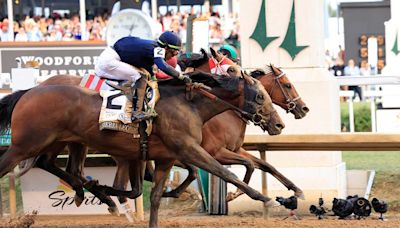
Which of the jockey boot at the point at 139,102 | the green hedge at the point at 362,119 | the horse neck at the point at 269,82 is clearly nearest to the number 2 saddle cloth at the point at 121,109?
the jockey boot at the point at 139,102

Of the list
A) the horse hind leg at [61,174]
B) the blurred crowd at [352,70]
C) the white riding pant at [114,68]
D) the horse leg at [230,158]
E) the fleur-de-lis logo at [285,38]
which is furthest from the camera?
the blurred crowd at [352,70]

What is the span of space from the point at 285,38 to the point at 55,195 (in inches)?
136

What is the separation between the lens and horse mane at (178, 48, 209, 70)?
11031mm

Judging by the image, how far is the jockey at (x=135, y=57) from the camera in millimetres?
9250

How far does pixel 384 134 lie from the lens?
10781mm

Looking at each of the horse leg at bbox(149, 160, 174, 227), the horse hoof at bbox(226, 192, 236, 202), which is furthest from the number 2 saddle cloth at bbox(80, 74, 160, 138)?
the horse hoof at bbox(226, 192, 236, 202)

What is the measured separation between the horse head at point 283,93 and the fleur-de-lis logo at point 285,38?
1.64 metres

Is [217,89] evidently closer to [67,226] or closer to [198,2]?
[67,226]

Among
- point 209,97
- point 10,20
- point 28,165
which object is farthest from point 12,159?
point 10,20

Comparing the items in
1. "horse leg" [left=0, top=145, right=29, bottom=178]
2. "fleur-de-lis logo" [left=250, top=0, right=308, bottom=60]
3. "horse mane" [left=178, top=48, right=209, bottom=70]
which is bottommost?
"horse leg" [left=0, top=145, right=29, bottom=178]

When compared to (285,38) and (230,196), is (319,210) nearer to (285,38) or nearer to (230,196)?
(230,196)

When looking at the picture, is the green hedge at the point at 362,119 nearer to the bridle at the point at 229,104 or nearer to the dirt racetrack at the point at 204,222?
the dirt racetrack at the point at 204,222

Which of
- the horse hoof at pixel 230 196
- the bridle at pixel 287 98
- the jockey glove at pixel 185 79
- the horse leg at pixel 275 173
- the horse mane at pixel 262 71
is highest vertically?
the jockey glove at pixel 185 79

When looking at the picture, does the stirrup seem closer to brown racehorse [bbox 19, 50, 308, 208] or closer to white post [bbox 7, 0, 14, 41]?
brown racehorse [bbox 19, 50, 308, 208]
